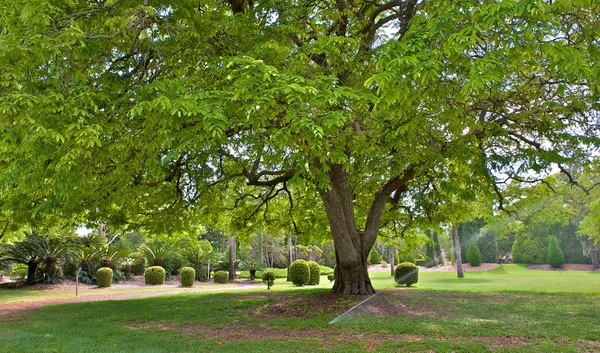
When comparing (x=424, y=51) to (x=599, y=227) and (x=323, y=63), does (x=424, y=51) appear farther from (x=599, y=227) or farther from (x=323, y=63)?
(x=599, y=227)

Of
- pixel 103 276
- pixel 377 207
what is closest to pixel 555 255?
pixel 377 207

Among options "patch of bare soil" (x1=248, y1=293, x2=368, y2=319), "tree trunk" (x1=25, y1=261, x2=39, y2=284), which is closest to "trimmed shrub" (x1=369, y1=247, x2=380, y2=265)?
"tree trunk" (x1=25, y1=261, x2=39, y2=284)

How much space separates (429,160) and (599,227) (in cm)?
1902

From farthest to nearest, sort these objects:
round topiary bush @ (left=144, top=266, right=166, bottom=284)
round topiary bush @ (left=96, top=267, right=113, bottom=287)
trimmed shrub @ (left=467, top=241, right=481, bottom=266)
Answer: trimmed shrub @ (left=467, top=241, right=481, bottom=266) → round topiary bush @ (left=144, top=266, right=166, bottom=284) → round topiary bush @ (left=96, top=267, right=113, bottom=287)

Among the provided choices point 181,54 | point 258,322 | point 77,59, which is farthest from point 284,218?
point 77,59

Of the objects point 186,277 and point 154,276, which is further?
point 154,276

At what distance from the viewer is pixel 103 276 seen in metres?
23.7

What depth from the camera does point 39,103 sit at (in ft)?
18.4

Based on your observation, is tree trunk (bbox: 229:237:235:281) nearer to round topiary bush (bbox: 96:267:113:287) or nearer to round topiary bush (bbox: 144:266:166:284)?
round topiary bush (bbox: 144:266:166:284)

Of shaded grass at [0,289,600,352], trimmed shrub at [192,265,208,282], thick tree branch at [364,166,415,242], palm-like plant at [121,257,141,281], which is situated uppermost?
thick tree branch at [364,166,415,242]

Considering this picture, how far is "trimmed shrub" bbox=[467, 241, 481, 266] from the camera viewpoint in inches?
1627

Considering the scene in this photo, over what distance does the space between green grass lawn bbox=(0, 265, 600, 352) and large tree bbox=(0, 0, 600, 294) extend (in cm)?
220

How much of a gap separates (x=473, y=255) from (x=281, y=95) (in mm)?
39880

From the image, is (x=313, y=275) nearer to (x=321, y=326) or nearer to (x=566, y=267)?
(x=321, y=326)
